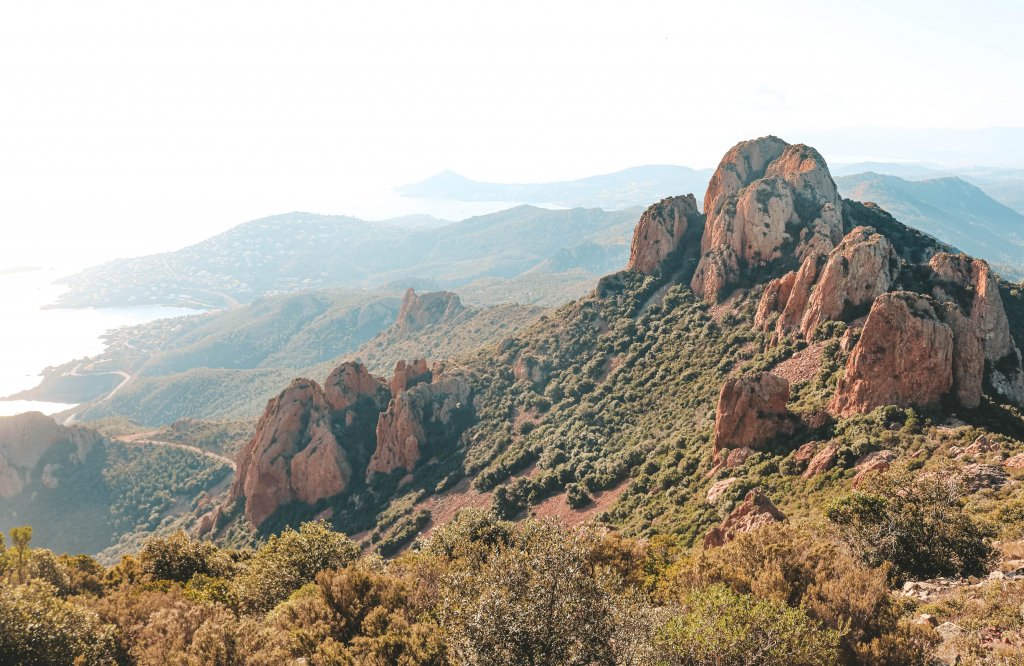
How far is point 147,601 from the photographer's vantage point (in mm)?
30406

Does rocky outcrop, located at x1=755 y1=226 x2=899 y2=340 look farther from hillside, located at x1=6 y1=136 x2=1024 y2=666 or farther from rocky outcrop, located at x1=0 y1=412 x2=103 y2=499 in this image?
rocky outcrop, located at x1=0 y1=412 x2=103 y2=499

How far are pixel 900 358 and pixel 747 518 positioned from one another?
2086cm

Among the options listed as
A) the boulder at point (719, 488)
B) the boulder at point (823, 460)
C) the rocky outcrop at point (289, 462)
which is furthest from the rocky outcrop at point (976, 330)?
the rocky outcrop at point (289, 462)

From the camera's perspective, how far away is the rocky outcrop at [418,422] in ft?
285

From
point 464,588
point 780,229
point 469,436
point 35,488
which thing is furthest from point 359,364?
point 35,488

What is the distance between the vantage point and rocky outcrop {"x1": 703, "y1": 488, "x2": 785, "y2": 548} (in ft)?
111

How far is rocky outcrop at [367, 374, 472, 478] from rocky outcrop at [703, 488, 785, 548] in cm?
5846

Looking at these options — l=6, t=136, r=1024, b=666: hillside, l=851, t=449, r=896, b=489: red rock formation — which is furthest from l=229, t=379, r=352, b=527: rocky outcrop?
l=851, t=449, r=896, b=489: red rock formation

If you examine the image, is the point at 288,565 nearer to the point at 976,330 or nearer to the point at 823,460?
the point at 823,460

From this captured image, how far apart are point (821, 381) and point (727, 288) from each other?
2985cm

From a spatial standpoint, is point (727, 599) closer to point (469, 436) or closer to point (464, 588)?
point (464, 588)

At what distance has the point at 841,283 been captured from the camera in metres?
55.8

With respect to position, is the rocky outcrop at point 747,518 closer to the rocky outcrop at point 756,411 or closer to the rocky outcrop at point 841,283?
the rocky outcrop at point 756,411

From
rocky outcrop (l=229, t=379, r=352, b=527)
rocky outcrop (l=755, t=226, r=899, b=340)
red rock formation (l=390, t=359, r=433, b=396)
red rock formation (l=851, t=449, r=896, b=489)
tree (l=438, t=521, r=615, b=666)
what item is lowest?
rocky outcrop (l=229, t=379, r=352, b=527)
